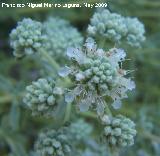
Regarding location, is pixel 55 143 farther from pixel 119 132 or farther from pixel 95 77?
pixel 95 77

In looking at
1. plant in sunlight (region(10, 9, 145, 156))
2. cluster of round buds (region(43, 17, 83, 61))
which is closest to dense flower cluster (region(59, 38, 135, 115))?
plant in sunlight (region(10, 9, 145, 156))

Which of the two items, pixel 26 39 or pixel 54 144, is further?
pixel 26 39

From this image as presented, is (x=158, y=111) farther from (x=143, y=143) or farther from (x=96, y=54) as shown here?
(x=96, y=54)

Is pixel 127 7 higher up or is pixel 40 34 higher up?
pixel 127 7

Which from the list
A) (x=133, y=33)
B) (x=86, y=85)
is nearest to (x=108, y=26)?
(x=133, y=33)

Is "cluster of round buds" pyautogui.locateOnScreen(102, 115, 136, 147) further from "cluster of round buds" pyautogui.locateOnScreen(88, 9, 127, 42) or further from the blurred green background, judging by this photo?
the blurred green background

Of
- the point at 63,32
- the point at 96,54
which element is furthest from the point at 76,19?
the point at 96,54

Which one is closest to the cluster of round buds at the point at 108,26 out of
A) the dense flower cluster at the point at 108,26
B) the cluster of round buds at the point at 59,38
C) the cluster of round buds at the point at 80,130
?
the dense flower cluster at the point at 108,26
